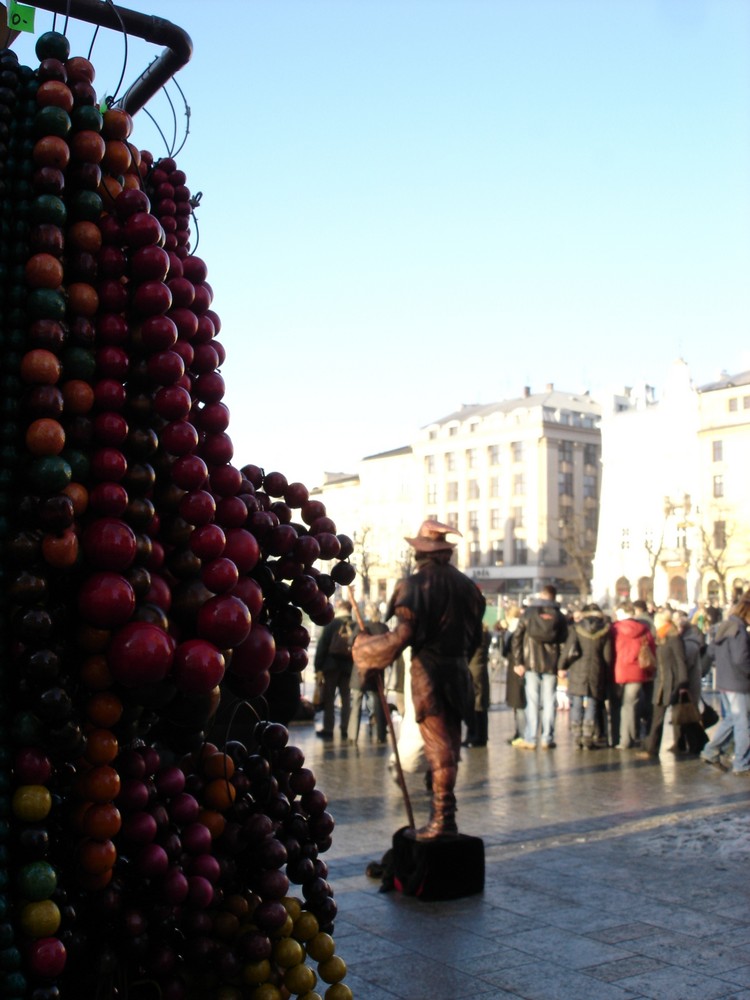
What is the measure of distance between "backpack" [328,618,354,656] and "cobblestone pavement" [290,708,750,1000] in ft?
9.88

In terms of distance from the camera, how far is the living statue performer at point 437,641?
20.9 ft

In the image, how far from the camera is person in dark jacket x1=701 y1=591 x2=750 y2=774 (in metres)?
11.0

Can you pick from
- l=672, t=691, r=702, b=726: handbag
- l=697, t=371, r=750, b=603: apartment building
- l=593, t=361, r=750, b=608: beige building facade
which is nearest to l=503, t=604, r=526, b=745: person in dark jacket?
l=672, t=691, r=702, b=726: handbag

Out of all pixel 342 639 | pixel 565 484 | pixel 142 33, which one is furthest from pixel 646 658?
pixel 565 484

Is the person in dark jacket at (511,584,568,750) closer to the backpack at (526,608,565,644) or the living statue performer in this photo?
the backpack at (526,608,565,644)

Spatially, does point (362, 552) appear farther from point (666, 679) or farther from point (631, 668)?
point (666, 679)

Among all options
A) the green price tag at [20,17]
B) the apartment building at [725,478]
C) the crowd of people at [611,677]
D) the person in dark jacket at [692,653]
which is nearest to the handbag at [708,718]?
the crowd of people at [611,677]

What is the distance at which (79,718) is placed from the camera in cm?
228

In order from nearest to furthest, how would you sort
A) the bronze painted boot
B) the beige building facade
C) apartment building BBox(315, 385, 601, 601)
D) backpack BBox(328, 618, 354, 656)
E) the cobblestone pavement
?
the cobblestone pavement
the bronze painted boot
backpack BBox(328, 618, 354, 656)
the beige building facade
apartment building BBox(315, 385, 601, 601)

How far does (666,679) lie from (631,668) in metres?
0.70

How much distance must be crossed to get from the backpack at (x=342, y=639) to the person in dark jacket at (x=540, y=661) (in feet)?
6.92

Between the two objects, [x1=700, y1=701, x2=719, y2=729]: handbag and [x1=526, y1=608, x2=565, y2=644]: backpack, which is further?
[x1=700, y1=701, x2=719, y2=729]: handbag

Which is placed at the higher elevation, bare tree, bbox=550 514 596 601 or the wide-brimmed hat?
bare tree, bbox=550 514 596 601

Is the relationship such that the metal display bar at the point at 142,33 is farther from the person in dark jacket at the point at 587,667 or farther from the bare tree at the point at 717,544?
the bare tree at the point at 717,544
